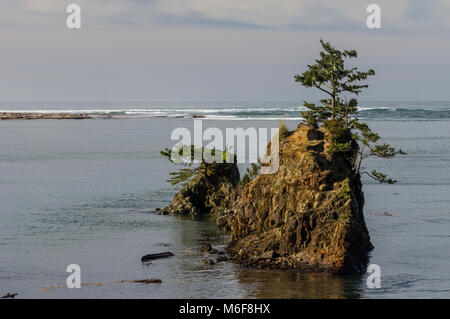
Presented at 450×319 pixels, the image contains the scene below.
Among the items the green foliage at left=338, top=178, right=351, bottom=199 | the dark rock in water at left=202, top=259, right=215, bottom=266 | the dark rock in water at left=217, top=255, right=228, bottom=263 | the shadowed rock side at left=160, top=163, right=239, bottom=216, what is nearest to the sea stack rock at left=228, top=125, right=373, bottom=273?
the green foliage at left=338, top=178, right=351, bottom=199

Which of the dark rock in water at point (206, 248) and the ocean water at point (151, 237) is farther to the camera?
the dark rock in water at point (206, 248)

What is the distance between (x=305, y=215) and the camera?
120 feet

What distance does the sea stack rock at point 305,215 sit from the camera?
117 ft

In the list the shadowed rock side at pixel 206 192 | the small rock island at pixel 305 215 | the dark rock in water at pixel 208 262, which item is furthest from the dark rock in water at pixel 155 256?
the shadowed rock side at pixel 206 192

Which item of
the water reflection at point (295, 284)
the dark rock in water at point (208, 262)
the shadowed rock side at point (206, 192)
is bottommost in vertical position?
the water reflection at point (295, 284)

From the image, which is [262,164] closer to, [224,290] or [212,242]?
[212,242]

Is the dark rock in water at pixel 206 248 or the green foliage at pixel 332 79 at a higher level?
the green foliage at pixel 332 79

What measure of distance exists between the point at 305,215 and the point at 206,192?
60.6ft

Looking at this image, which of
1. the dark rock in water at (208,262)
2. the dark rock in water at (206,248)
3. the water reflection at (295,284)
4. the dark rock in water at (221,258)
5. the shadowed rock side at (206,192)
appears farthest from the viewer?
the shadowed rock side at (206,192)

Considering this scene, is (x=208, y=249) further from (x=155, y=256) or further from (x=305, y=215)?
(x=305, y=215)

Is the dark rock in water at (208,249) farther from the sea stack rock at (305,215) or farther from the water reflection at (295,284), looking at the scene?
the water reflection at (295,284)

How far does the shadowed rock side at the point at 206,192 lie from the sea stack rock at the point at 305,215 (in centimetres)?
Result: 1322

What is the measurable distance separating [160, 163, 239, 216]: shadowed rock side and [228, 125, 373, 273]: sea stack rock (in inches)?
520
